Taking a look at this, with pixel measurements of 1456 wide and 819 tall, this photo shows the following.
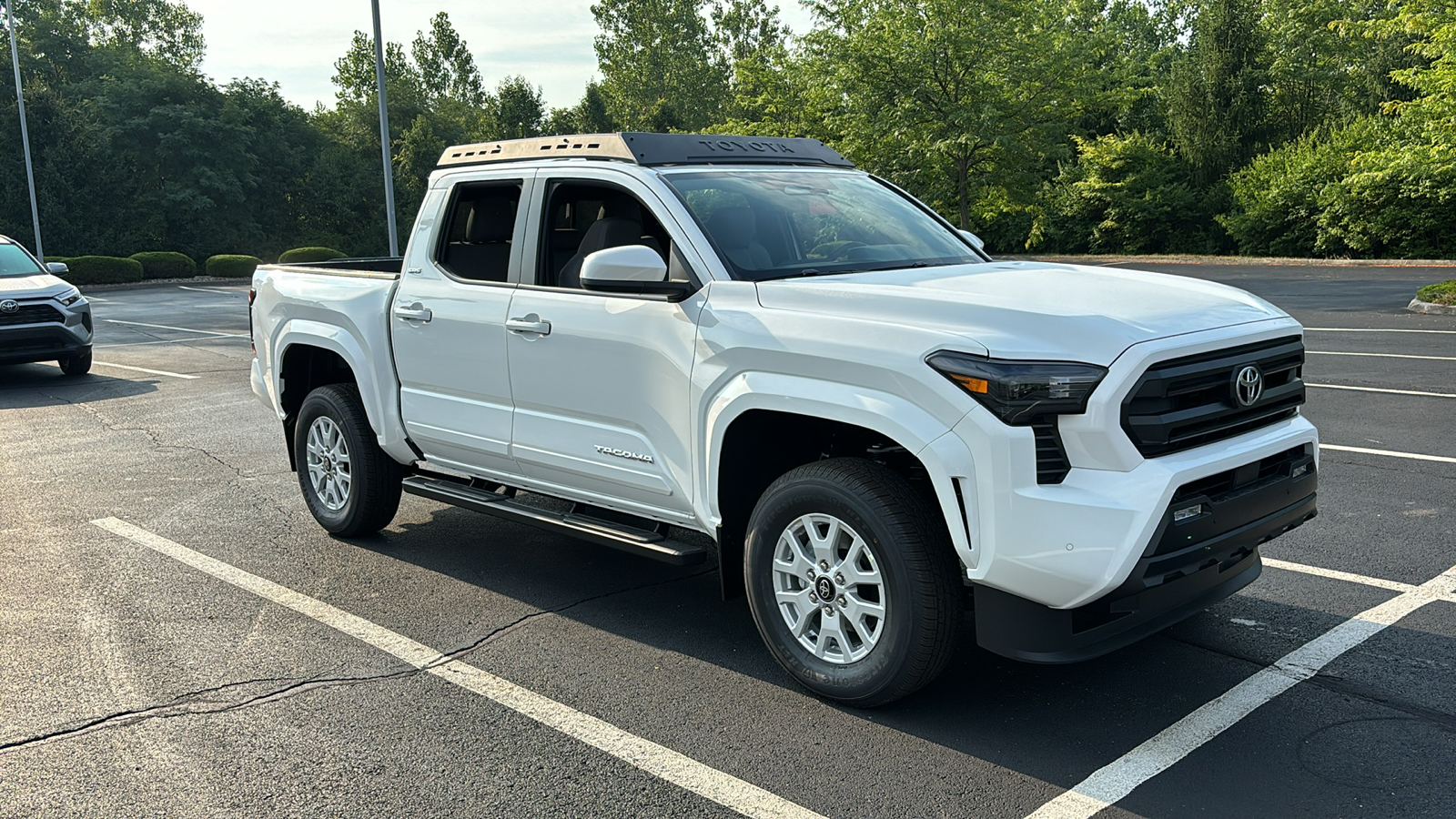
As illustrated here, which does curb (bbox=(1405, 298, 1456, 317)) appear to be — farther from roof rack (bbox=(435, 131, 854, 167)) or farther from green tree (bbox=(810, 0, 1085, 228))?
roof rack (bbox=(435, 131, 854, 167))

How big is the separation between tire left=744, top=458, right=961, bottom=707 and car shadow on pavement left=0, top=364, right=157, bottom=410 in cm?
1052

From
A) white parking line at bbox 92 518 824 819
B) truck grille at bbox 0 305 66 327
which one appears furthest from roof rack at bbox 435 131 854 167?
truck grille at bbox 0 305 66 327

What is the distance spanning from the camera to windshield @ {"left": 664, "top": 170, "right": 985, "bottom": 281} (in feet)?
15.7

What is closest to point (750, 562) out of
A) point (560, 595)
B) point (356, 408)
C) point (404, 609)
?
point (560, 595)

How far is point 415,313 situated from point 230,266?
41607 millimetres

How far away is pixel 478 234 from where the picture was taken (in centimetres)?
593

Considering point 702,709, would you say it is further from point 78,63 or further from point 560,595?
point 78,63

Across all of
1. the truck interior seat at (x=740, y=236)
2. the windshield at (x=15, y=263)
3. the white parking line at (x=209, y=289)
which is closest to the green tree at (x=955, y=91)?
the white parking line at (x=209, y=289)

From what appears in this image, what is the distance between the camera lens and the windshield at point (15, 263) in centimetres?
1441

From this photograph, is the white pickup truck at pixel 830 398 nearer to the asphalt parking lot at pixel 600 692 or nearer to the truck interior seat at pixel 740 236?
the truck interior seat at pixel 740 236

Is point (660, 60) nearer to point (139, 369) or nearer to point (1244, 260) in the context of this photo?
point (1244, 260)

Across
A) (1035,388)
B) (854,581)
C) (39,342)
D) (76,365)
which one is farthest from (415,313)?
(76,365)

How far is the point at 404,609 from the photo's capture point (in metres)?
5.43

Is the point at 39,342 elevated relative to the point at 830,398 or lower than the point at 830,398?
lower
